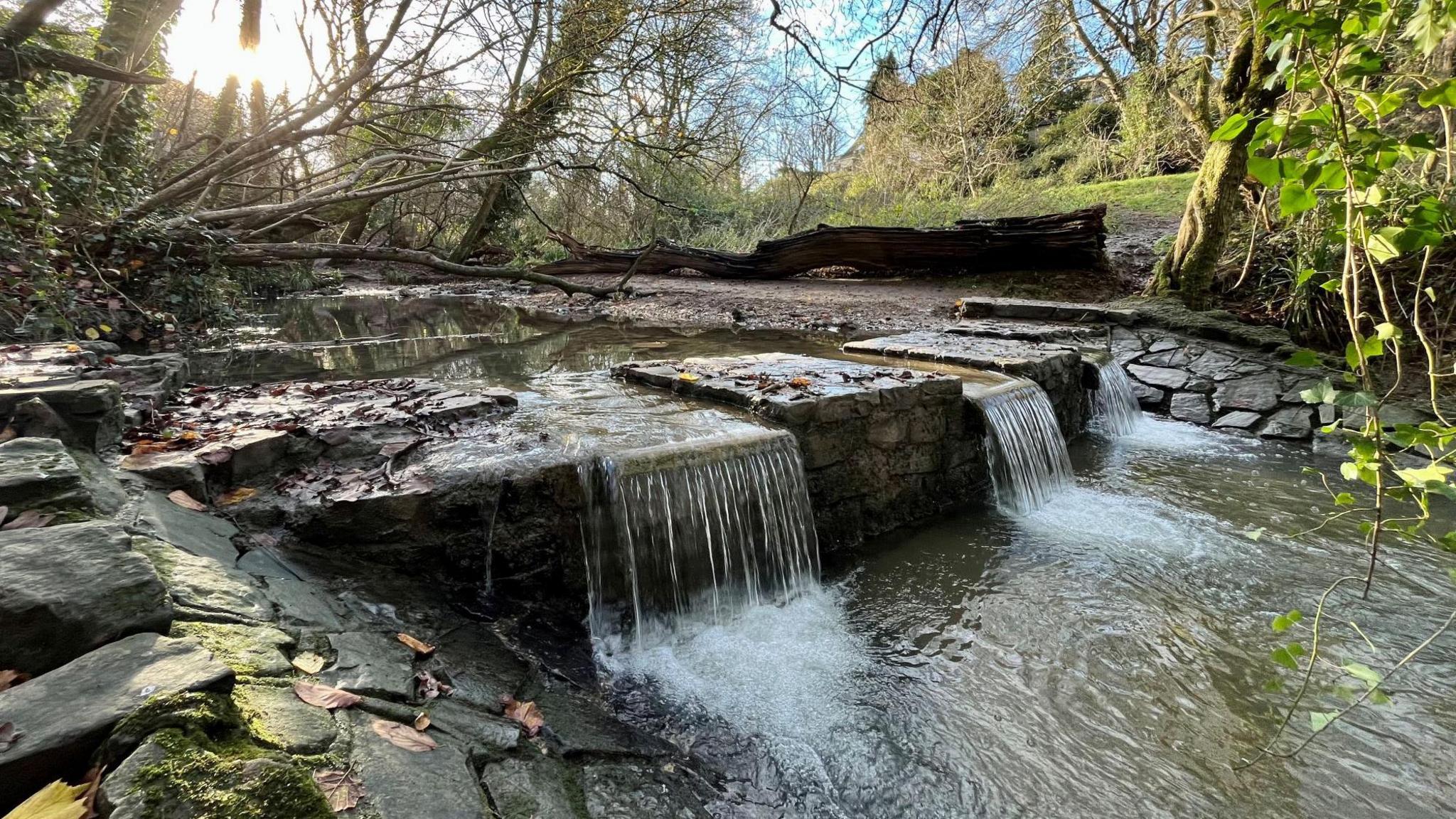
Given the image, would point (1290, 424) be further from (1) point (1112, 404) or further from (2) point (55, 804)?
(2) point (55, 804)

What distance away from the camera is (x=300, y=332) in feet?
27.3

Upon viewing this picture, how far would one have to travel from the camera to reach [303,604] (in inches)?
83.0

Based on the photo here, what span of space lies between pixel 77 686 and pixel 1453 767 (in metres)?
3.90

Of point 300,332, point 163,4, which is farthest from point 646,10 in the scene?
point 300,332

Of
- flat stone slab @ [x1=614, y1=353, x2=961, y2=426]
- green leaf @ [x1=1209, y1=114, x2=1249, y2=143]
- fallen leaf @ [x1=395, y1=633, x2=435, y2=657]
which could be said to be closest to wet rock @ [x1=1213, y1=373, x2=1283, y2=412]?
flat stone slab @ [x1=614, y1=353, x2=961, y2=426]

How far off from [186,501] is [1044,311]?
8389mm

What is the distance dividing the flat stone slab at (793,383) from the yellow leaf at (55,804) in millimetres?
2988

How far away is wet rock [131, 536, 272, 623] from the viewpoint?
1.75 meters

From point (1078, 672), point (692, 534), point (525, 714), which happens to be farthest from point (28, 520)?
point (1078, 672)

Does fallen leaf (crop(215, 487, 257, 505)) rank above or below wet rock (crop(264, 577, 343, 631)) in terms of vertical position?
above

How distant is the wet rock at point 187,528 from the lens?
208 centimetres

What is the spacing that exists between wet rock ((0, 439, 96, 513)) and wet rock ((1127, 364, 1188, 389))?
7.96m

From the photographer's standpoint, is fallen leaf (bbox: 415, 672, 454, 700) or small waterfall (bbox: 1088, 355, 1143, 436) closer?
fallen leaf (bbox: 415, 672, 454, 700)

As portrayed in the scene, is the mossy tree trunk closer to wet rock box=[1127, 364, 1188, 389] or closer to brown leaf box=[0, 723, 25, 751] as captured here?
wet rock box=[1127, 364, 1188, 389]
